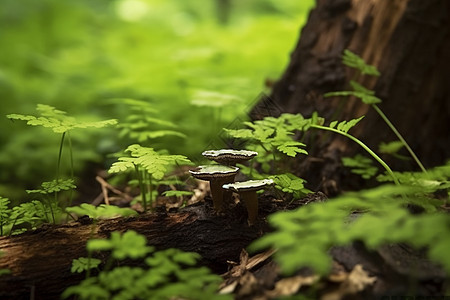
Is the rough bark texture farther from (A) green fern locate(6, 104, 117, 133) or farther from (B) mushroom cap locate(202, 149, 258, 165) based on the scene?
(A) green fern locate(6, 104, 117, 133)

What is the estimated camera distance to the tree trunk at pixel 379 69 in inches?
140

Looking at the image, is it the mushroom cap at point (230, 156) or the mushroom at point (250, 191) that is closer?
the mushroom at point (250, 191)

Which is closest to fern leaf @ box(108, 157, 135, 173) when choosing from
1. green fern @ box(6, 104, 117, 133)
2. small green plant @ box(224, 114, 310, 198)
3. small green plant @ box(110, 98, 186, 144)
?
green fern @ box(6, 104, 117, 133)

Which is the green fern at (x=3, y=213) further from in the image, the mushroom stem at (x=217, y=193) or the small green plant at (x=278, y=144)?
the small green plant at (x=278, y=144)

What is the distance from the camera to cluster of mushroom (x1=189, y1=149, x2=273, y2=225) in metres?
2.03

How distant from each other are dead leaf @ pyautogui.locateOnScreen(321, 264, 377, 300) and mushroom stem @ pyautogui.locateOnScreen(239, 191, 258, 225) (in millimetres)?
562

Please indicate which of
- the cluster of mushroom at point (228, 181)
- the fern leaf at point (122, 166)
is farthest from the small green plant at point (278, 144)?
the fern leaf at point (122, 166)

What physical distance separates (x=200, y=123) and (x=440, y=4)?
275 centimetres

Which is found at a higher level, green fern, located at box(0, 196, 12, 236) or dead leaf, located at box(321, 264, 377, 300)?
dead leaf, located at box(321, 264, 377, 300)

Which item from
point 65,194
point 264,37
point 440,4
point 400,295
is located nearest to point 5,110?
point 65,194

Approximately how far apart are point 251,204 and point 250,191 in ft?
0.44

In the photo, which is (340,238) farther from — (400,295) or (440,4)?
(440,4)

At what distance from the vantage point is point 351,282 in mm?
1731

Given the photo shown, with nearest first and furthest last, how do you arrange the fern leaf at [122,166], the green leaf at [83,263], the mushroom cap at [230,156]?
the green leaf at [83,263], the mushroom cap at [230,156], the fern leaf at [122,166]
